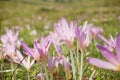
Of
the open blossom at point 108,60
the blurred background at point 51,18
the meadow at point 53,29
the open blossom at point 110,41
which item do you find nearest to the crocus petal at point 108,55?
the open blossom at point 108,60

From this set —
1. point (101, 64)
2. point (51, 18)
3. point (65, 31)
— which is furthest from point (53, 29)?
point (101, 64)

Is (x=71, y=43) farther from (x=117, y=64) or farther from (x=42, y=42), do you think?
(x=117, y=64)

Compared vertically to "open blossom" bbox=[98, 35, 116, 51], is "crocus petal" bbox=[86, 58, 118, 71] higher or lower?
lower

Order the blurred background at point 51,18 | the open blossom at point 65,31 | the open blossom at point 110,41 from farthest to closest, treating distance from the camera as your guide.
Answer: the blurred background at point 51,18
the open blossom at point 65,31
the open blossom at point 110,41

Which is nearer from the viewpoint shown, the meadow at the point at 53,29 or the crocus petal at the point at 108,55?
the crocus petal at the point at 108,55

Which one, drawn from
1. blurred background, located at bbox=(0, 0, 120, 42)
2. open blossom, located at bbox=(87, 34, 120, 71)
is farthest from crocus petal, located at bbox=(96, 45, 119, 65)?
blurred background, located at bbox=(0, 0, 120, 42)

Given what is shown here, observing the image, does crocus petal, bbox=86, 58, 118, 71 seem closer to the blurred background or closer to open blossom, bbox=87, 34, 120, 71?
open blossom, bbox=87, 34, 120, 71

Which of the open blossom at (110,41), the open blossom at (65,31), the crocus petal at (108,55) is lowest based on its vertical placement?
the crocus petal at (108,55)

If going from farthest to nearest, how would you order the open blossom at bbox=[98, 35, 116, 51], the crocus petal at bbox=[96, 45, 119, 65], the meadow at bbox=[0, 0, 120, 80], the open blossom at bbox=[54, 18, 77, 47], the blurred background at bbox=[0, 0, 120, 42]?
the blurred background at bbox=[0, 0, 120, 42] → the meadow at bbox=[0, 0, 120, 80] → the open blossom at bbox=[54, 18, 77, 47] → the open blossom at bbox=[98, 35, 116, 51] → the crocus petal at bbox=[96, 45, 119, 65]

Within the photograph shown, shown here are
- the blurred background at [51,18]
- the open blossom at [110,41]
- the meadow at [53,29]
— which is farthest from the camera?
the blurred background at [51,18]

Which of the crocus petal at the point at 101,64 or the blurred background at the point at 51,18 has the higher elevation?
the blurred background at the point at 51,18

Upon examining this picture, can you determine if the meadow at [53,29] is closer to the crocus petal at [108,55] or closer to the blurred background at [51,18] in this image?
the blurred background at [51,18]

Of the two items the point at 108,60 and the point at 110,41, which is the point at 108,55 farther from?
the point at 110,41
